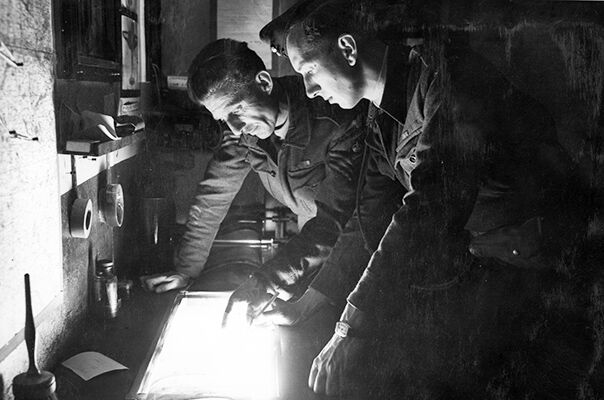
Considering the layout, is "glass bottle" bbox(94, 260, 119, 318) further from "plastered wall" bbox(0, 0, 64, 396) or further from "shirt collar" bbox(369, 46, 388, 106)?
"shirt collar" bbox(369, 46, 388, 106)

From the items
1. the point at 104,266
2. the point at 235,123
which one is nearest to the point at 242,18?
the point at 235,123

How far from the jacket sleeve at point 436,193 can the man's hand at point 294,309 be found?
21.8 inches

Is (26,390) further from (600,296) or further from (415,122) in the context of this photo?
(600,296)

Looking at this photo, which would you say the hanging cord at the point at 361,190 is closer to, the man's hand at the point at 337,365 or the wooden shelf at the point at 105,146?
the man's hand at the point at 337,365

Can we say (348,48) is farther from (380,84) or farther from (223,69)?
(223,69)

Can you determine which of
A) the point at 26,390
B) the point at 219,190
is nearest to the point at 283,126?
the point at 219,190

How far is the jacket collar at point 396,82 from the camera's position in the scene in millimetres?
1553

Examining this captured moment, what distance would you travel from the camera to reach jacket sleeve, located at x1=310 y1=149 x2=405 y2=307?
6.21ft

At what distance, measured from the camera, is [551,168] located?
1488 mm

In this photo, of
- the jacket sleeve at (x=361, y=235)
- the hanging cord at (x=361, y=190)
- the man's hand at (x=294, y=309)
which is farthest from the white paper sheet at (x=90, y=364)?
the hanging cord at (x=361, y=190)

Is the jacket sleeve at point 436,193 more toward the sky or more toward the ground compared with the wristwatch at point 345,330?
more toward the sky

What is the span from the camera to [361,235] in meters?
1.90

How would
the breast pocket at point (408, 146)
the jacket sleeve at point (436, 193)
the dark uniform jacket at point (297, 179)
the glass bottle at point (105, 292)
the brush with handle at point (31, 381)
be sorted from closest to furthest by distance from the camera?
1. the brush with handle at point (31, 381)
2. the jacket sleeve at point (436, 193)
3. the breast pocket at point (408, 146)
4. the glass bottle at point (105, 292)
5. the dark uniform jacket at point (297, 179)

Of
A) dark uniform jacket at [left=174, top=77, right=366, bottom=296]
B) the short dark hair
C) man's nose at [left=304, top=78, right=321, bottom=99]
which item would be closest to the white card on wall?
the short dark hair
